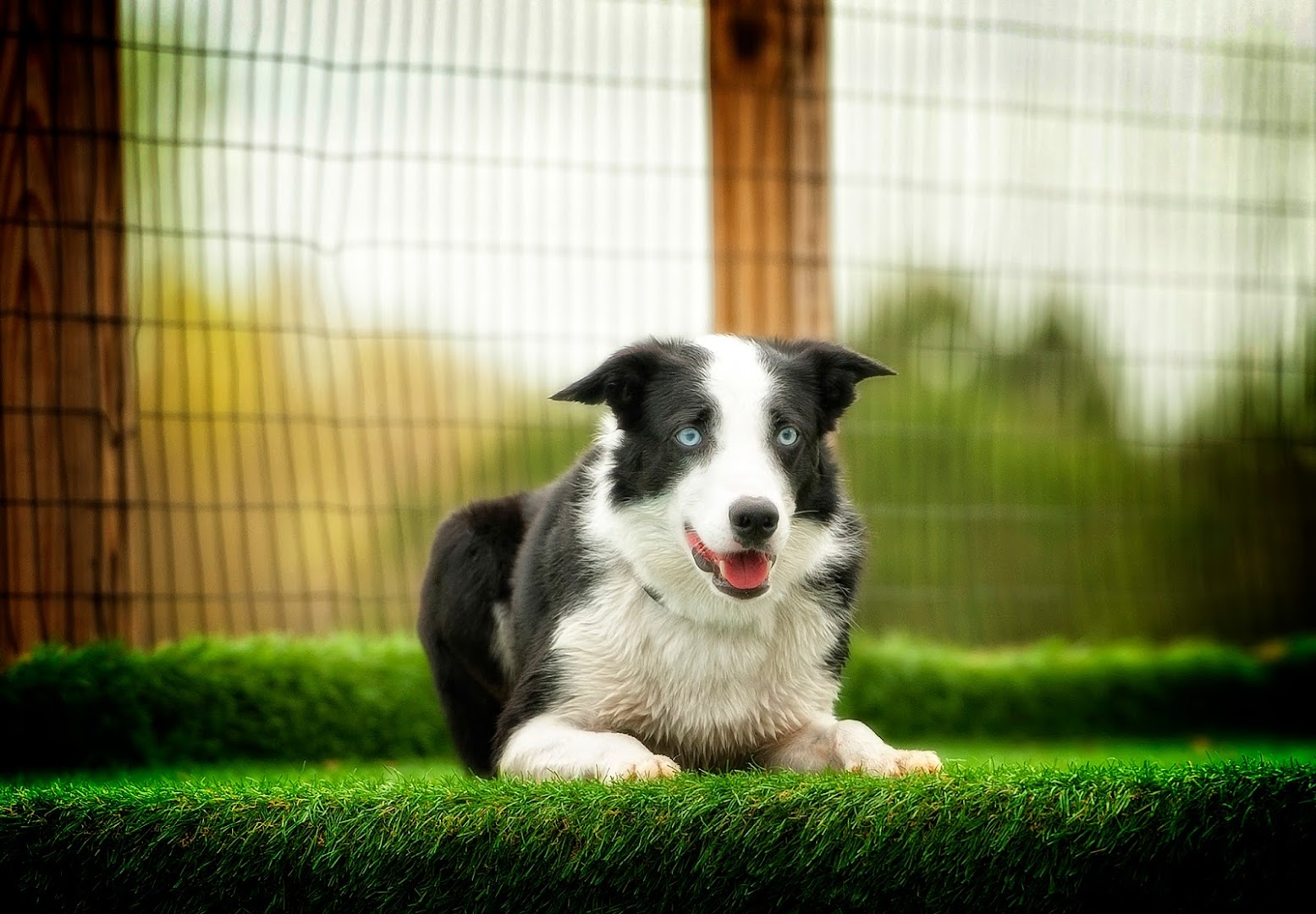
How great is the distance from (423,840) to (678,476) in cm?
91

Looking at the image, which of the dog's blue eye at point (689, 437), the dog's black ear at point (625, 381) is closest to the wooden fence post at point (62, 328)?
the dog's black ear at point (625, 381)

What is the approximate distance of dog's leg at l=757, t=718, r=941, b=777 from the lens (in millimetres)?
2402

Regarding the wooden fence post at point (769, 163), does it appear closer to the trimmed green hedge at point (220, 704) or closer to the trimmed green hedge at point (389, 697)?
the trimmed green hedge at point (389, 697)

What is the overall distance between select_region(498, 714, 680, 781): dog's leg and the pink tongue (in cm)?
38

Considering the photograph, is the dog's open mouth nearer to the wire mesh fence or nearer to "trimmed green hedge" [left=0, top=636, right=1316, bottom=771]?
"trimmed green hedge" [left=0, top=636, right=1316, bottom=771]

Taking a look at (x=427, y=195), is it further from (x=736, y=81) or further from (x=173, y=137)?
(x=736, y=81)

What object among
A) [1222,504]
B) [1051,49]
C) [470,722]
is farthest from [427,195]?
[1222,504]

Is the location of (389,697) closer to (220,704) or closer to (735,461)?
(220,704)

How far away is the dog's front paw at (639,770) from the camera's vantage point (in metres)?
2.32

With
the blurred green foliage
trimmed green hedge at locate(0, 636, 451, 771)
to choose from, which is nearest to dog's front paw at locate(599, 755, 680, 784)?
trimmed green hedge at locate(0, 636, 451, 771)

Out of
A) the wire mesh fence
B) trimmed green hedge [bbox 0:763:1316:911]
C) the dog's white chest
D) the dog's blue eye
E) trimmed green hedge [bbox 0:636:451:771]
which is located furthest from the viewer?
the wire mesh fence

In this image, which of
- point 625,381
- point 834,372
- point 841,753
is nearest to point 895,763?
point 841,753

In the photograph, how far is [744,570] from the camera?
247cm

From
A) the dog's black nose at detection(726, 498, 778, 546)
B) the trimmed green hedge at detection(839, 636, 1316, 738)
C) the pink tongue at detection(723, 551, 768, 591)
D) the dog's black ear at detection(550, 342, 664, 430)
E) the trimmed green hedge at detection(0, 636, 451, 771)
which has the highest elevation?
the dog's black ear at detection(550, 342, 664, 430)
